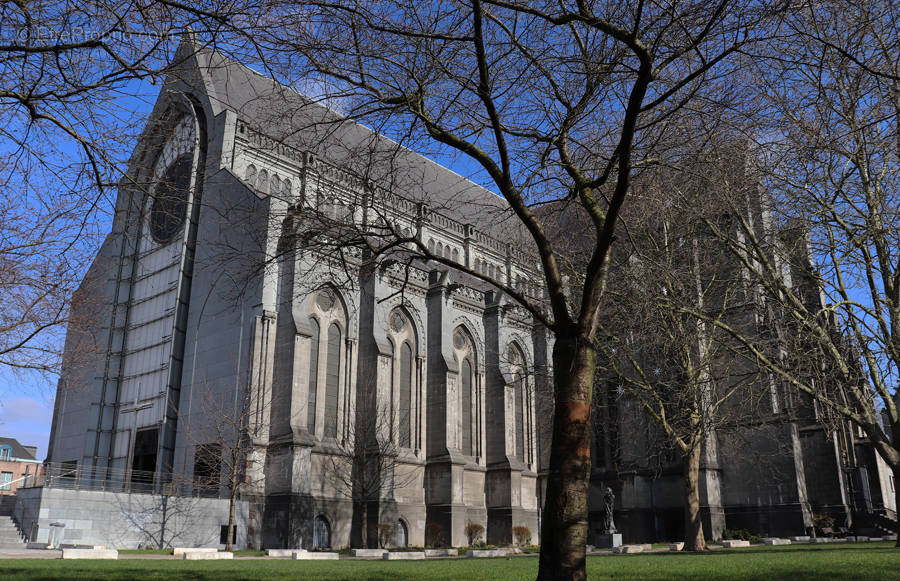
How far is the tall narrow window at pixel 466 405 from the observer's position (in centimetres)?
3928

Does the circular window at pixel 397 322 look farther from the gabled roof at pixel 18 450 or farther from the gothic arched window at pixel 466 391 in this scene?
the gabled roof at pixel 18 450

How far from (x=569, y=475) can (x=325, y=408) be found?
Answer: 27.1 m

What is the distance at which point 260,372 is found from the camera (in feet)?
100

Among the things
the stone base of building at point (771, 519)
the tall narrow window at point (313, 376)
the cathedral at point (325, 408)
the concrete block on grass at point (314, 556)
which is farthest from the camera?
the tall narrow window at point (313, 376)

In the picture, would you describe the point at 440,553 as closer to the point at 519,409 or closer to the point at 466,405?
the point at 466,405

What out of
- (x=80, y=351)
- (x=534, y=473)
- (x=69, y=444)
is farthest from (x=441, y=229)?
(x=80, y=351)

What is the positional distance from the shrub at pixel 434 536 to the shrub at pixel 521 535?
4518 millimetres

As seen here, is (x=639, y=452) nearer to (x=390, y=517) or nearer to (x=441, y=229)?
(x=390, y=517)

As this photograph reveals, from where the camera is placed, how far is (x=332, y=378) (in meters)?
33.8

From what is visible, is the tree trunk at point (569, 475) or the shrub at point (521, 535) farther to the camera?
A: the shrub at point (521, 535)

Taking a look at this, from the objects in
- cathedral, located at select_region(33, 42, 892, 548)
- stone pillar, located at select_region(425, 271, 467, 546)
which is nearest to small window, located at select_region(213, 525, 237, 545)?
cathedral, located at select_region(33, 42, 892, 548)

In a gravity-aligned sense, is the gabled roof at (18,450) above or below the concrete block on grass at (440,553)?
above

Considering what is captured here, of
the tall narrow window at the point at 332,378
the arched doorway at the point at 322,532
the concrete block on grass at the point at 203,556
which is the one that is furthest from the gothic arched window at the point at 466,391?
the concrete block on grass at the point at 203,556

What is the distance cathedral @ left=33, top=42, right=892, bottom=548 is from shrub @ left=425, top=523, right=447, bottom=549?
69 mm
